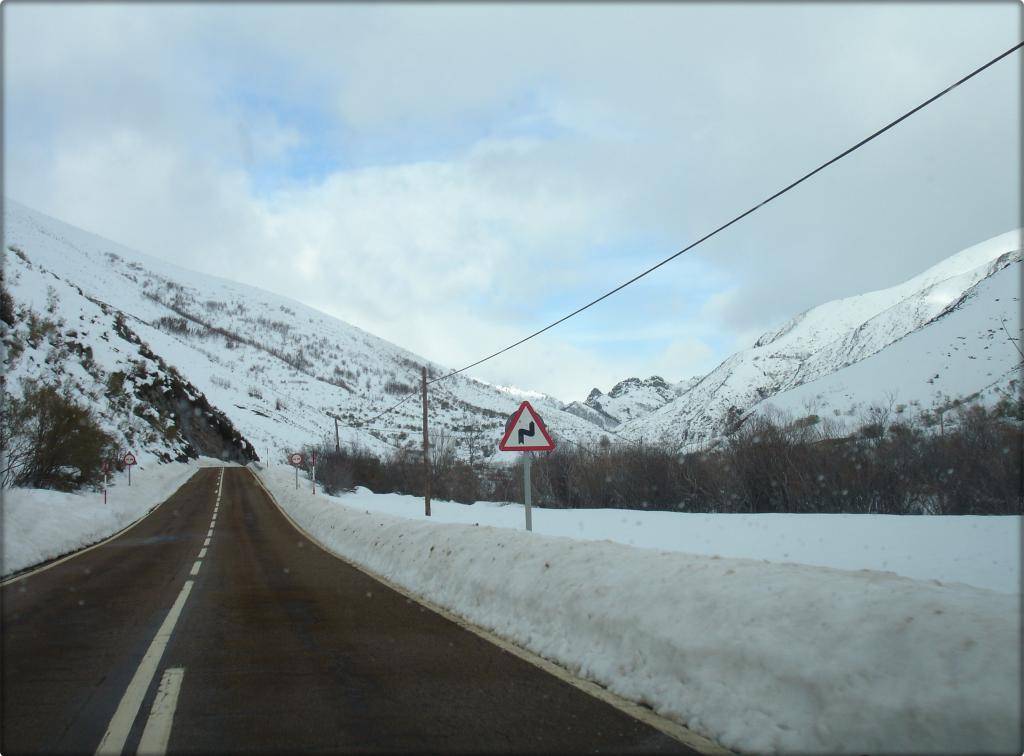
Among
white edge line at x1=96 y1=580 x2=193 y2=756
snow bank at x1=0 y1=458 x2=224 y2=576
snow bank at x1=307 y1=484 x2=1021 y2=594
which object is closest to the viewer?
white edge line at x1=96 y1=580 x2=193 y2=756

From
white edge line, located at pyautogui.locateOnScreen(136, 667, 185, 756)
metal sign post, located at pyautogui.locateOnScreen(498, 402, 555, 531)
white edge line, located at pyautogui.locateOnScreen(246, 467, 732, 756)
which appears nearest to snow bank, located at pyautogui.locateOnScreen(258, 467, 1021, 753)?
white edge line, located at pyautogui.locateOnScreen(246, 467, 732, 756)

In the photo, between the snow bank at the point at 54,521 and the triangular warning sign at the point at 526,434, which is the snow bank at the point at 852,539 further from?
the snow bank at the point at 54,521

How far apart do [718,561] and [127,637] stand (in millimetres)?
6226

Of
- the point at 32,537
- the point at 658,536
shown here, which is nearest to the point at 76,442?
the point at 32,537

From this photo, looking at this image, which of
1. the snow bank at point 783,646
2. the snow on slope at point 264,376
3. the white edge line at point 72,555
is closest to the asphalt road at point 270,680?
the snow bank at point 783,646

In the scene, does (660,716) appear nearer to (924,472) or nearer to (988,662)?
(988,662)

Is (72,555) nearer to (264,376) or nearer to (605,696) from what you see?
(605,696)

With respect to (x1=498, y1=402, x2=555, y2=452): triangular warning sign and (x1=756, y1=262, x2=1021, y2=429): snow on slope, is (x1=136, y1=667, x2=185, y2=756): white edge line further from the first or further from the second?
(x1=756, y1=262, x2=1021, y2=429): snow on slope

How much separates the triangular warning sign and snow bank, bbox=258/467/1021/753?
3.38m

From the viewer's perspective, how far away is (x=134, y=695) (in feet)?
16.9

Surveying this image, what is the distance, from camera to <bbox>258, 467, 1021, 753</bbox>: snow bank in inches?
142

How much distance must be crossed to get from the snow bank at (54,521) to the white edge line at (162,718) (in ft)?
31.5

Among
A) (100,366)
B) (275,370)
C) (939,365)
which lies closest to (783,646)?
(939,365)

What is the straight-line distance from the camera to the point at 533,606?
7312 mm
